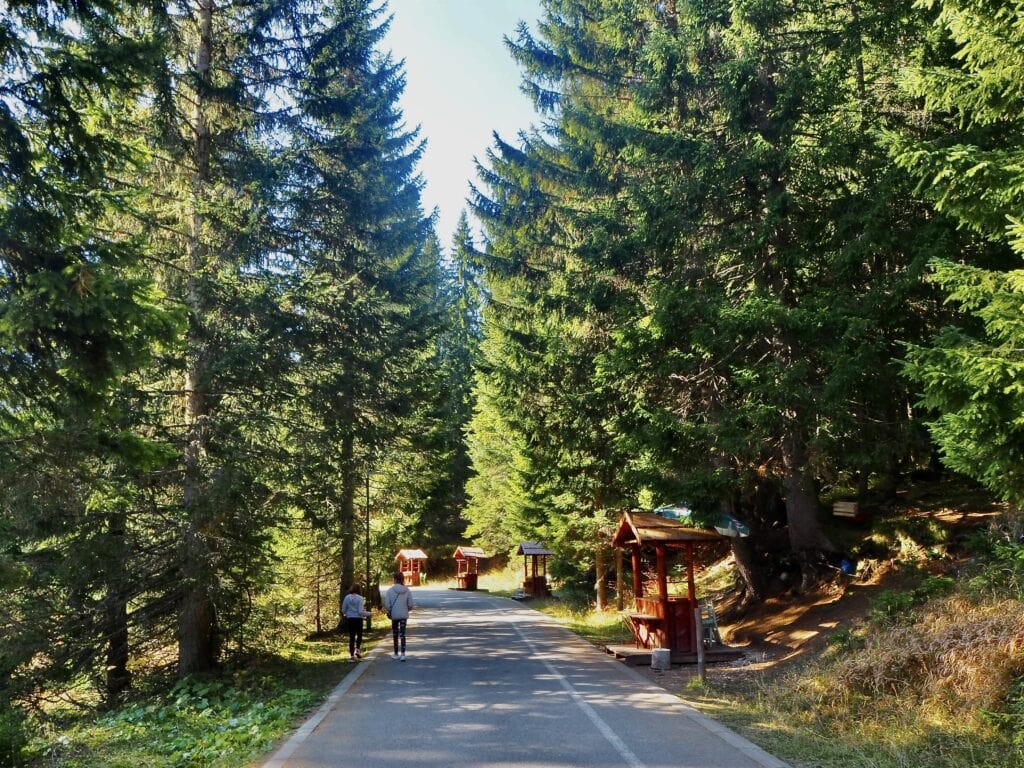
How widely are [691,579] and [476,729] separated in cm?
654

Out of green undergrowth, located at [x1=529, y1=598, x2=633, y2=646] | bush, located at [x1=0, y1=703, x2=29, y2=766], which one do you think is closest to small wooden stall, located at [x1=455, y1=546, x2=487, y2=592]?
green undergrowth, located at [x1=529, y1=598, x2=633, y2=646]

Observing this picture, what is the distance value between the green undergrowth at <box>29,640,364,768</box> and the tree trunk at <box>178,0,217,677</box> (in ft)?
2.54

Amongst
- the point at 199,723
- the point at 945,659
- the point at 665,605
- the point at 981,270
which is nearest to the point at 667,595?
the point at 665,605

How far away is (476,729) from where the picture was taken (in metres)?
8.04

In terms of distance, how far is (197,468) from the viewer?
1250 cm

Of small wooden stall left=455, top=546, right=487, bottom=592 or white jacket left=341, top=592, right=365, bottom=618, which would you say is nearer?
white jacket left=341, top=592, right=365, bottom=618

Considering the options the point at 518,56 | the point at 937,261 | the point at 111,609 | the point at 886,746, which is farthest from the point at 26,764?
the point at 518,56

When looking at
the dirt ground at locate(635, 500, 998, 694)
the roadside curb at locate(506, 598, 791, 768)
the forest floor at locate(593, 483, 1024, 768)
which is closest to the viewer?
the roadside curb at locate(506, 598, 791, 768)

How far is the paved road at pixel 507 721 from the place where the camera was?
6848 mm

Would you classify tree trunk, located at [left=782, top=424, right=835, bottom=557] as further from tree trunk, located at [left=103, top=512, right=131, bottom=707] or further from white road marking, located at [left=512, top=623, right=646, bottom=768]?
tree trunk, located at [left=103, top=512, right=131, bottom=707]

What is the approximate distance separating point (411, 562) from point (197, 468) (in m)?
37.3

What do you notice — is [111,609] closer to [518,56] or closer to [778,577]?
[778,577]

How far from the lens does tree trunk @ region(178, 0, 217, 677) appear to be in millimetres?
12000

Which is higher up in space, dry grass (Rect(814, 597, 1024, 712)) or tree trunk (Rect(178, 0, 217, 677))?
tree trunk (Rect(178, 0, 217, 677))
